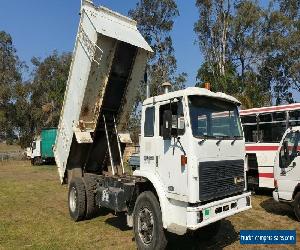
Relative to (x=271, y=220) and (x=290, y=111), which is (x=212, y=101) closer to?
(x=271, y=220)

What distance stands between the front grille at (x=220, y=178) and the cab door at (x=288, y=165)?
10.2 feet

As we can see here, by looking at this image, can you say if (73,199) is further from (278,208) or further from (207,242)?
(278,208)

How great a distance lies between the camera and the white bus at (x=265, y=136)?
45.8 feet

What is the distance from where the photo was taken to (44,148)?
35.6m

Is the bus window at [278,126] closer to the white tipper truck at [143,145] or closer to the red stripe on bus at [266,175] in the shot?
the red stripe on bus at [266,175]

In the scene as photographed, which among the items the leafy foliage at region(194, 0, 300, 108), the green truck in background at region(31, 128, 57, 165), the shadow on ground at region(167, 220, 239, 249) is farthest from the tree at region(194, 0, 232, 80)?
the shadow on ground at region(167, 220, 239, 249)

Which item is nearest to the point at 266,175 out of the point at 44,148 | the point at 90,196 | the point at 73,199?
the point at 90,196

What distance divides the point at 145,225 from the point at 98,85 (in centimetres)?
405

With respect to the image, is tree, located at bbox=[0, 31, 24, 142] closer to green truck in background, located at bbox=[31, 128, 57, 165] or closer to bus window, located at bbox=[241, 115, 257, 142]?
green truck in background, located at bbox=[31, 128, 57, 165]

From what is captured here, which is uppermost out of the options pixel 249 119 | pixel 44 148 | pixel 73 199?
pixel 249 119

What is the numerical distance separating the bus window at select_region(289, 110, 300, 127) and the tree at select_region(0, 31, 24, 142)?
4523cm

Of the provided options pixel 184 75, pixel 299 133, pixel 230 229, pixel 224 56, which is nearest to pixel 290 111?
pixel 299 133

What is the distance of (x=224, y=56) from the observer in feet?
129

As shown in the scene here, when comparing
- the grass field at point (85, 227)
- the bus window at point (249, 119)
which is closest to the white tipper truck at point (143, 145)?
the grass field at point (85, 227)
